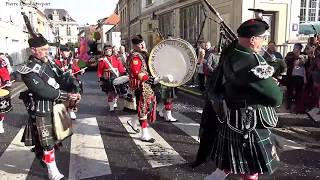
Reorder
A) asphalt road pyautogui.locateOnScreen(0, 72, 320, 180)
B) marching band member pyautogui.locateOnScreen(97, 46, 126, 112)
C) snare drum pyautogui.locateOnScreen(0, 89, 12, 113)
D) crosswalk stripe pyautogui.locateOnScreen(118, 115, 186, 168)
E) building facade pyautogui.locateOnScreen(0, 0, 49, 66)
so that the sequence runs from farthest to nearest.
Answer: building facade pyautogui.locateOnScreen(0, 0, 49, 66) < marching band member pyautogui.locateOnScreen(97, 46, 126, 112) < snare drum pyautogui.locateOnScreen(0, 89, 12, 113) < crosswalk stripe pyautogui.locateOnScreen(118, 115, 186, 168) < asphalt road pyautogui.locateOnScreen(0, 72, 320, 180)

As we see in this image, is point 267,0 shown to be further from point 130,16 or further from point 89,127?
point 130,16

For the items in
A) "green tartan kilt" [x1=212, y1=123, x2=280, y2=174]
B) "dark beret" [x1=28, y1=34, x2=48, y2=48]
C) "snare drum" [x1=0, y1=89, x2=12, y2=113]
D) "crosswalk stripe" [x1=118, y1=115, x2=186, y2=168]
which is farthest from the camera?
"snare drum" [x1=0, y1=89, x2=12, y2=113]

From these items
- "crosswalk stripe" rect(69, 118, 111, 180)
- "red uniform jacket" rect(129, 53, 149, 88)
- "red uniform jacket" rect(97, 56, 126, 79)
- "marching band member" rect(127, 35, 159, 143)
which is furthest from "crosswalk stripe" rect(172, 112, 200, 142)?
"red uniform jacket" rect(97, 56, 126, 79)

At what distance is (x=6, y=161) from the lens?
5312 millimetres

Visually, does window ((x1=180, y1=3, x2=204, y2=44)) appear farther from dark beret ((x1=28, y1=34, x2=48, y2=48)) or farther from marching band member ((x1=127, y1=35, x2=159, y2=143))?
dark beret ((x1=28, y1=34, x2=48, y2=48))

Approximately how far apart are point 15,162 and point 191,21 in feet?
53.7

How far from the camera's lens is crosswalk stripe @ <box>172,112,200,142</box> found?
664 cm

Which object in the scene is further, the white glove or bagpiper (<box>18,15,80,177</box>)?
the white glove

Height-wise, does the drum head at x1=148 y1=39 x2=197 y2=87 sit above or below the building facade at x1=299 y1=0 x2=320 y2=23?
below

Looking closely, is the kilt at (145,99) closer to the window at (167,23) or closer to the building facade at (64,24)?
the window at (167,23)

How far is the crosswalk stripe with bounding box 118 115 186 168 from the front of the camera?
5025mm

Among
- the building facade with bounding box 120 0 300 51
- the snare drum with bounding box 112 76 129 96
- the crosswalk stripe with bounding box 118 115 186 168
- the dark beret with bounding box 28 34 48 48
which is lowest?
the crosswalk stripe with bounding box 118 115 186 168

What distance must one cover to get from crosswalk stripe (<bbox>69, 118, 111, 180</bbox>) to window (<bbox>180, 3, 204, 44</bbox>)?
12.8 metres

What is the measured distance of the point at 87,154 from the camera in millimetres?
5512
